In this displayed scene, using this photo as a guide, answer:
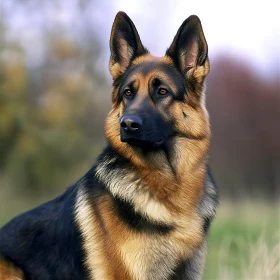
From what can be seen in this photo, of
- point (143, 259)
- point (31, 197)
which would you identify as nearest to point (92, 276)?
point (143, 259)

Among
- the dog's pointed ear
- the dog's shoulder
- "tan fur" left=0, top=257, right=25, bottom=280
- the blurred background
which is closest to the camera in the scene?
the dog's shoulder

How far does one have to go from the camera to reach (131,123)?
424 centimetres

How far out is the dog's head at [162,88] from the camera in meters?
4.50

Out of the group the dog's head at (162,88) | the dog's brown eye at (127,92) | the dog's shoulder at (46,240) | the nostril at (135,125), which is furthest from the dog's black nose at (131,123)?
the dog's shoulder at (46,240)

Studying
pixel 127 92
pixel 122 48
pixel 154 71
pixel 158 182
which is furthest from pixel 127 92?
pixel 158 182

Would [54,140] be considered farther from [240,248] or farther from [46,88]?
[240,248]

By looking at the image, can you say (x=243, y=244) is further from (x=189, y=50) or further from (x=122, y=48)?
(x=122, y=48)

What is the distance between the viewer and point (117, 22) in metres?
4.77

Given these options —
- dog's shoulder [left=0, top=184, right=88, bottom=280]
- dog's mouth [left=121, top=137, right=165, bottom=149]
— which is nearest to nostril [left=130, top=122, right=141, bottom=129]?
dog's mouth [left=121, top=137, right=165, bottom=149]

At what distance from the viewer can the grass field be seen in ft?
18.6

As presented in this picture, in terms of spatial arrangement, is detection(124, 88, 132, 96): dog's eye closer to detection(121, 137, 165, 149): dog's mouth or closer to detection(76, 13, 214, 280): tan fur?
detection(76, 13, 214, 280): tan fur

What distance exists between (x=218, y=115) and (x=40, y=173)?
798cm

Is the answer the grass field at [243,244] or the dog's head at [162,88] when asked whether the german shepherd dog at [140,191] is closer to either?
the dog's head at [162,88]

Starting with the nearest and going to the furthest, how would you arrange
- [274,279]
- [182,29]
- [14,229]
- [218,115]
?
[182,29] → [14,229] → [274,279] → [218,115]
